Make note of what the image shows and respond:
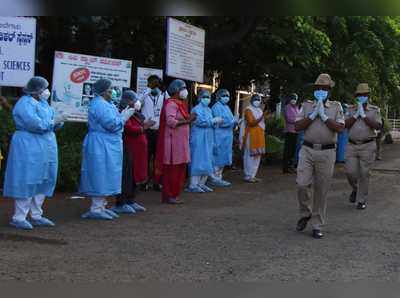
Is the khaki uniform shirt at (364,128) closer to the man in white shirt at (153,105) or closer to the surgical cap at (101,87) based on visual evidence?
the man in white shirt at (153,105)

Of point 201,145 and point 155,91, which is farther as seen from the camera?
point 201,145

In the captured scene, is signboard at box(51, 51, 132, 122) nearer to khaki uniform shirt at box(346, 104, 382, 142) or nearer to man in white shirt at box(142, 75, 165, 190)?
man in white shirt at box(142, 75, 165, 190)

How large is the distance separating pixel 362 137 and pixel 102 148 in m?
4.18

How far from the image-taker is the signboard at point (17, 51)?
8.55 metres

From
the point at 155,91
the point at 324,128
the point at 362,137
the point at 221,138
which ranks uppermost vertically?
the point at 155,91

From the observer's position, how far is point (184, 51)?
1220cm

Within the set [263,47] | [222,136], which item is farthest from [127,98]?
[263,47]

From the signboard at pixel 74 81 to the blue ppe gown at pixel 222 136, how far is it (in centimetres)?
276

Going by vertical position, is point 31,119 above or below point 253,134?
above

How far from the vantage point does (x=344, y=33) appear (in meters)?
18.8

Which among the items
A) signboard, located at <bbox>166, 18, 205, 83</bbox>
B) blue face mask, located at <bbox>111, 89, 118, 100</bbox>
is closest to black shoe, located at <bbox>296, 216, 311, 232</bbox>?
blue face mask, located at <bbox>111, 89, 118, 100</bbox>

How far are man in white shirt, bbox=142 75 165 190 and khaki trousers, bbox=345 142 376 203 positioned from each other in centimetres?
329

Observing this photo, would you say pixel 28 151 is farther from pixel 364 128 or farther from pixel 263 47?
pixel 263 47

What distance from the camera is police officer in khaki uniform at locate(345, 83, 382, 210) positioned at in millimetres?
9672
